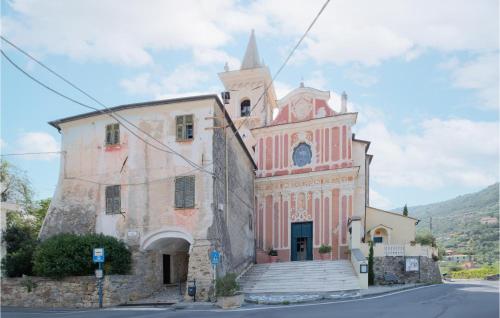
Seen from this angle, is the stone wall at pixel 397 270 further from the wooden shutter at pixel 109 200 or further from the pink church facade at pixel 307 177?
the wooden shutter at pixel 109 200

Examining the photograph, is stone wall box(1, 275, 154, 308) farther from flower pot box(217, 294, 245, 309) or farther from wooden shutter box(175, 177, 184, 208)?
flower pot box(217, 294, 245, 309)

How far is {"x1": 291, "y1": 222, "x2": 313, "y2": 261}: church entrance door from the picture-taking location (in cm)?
3219

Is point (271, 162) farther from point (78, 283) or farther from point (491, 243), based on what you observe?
point (491, 243)

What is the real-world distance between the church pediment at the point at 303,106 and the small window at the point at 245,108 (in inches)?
187

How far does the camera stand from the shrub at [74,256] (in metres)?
20.4

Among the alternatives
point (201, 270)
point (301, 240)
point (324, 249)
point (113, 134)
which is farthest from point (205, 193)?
point (301, 240)

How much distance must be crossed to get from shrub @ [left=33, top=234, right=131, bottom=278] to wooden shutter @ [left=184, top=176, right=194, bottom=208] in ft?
11.9

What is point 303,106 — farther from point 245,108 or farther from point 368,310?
point 368,310

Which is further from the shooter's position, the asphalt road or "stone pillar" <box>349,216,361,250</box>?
"stone pillar" <box>349,216,361,250</box>

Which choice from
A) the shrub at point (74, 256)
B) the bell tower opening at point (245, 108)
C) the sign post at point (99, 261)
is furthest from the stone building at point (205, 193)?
the bell tower opening at point (245, 108)

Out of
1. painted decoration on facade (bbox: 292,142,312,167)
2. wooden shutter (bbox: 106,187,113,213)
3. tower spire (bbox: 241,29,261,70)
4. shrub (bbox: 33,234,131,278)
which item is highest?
tower spire (bbox: 241,29,261,70)

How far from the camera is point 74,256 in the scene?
67.4ft

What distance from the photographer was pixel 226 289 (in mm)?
17844

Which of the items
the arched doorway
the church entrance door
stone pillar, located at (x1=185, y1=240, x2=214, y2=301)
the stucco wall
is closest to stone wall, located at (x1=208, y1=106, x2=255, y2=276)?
stone pillar, located at (x1=185, y1=240, x2=214, y2=301)
